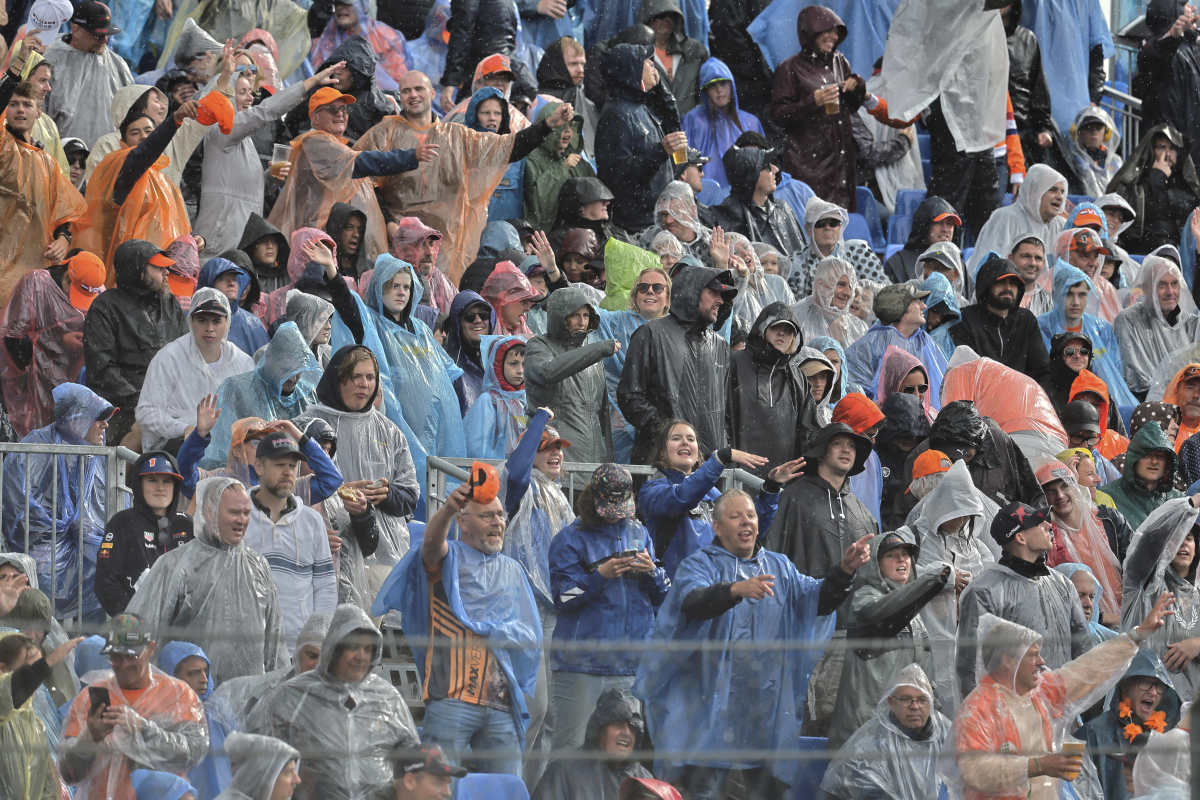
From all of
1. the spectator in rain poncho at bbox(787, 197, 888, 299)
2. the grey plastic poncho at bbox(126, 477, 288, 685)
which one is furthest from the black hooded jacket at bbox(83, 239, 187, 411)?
the spectator in rain poncho at bbox(787, 197, 888, 299)

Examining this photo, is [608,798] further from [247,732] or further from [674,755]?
[247,732]

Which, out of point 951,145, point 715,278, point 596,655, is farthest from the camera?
point 951,145

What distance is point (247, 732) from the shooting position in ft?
19.6

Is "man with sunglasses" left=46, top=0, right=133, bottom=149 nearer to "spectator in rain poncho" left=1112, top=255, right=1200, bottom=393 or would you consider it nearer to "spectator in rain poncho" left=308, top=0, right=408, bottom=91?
"spectator in rain poncho" left=308, top=0, right=408, bottom=91

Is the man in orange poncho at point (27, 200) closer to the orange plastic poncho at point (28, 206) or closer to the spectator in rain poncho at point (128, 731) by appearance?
the orange plastic poncho at point (28, 206)

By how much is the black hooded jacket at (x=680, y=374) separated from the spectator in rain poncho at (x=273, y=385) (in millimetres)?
1778

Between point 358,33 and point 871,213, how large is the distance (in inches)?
163

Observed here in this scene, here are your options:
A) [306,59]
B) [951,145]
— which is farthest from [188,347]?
[951,145]

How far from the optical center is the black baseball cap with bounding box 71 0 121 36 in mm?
12727

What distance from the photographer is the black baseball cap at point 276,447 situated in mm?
7492

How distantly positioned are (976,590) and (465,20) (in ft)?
24.5

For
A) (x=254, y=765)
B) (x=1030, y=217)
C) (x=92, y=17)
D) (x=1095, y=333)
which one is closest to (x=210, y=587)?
(x=254, y=765)

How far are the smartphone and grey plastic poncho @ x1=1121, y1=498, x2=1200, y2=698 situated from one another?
16.1 ft

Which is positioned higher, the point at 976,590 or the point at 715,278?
the point at 715,278
